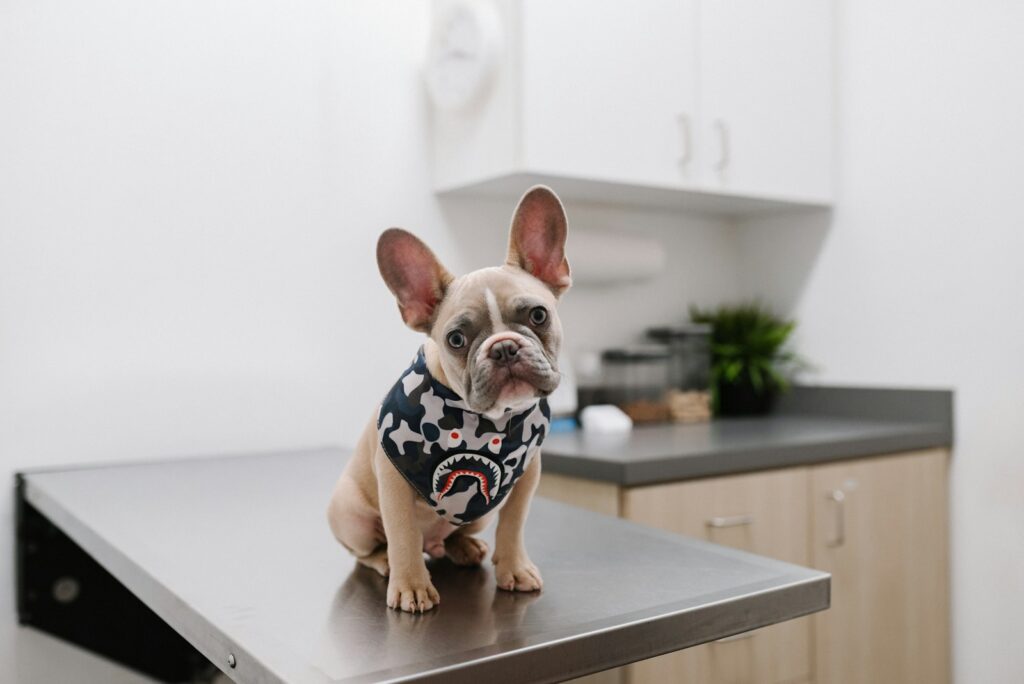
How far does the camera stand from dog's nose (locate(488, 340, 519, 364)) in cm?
69

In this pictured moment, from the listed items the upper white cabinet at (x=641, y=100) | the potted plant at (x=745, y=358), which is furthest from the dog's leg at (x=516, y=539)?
the potted plant at (x=745, y=358)

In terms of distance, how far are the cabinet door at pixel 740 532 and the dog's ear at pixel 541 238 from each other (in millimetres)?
851

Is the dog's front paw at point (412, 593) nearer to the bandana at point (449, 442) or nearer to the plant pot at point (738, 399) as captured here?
the bandana at point (449, 442)

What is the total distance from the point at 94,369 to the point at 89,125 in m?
0.47

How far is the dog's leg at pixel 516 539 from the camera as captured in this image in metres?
0.85

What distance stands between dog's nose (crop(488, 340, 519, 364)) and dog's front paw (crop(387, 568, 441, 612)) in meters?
0.24

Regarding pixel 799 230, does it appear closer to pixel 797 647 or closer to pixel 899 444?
pixel 899 444

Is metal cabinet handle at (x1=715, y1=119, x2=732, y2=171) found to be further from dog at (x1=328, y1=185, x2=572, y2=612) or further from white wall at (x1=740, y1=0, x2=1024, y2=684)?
dog at (x1=328, y1=185, x2=572, y2=612)

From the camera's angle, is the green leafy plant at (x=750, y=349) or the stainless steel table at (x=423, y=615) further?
the green leafy plant at (x=750, y=349)

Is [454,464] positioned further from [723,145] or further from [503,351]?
[723,145]

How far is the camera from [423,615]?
776 mm

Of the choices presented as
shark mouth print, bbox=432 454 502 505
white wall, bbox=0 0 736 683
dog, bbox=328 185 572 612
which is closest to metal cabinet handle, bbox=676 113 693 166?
white wall, bbox=0 0 736 683

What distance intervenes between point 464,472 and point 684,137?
1476 millimetres

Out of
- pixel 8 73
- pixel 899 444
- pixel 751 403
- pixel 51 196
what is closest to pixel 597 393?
pixel 751 403
